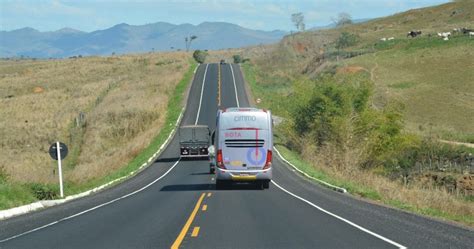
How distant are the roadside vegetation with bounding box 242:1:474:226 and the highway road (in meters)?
2.72

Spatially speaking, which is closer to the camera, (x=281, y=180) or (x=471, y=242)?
(x=471, y=242)

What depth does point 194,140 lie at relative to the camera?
4828 centimetres

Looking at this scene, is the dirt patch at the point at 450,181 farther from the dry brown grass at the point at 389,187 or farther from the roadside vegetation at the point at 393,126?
the dry brown grass at the point at 389,187

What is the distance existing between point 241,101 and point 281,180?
43.8 meters

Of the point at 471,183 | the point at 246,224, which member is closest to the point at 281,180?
the point at 471,183

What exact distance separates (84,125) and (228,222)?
54.8 m

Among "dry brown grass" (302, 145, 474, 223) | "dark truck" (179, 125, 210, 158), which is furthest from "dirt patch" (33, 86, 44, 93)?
"dry brown grass" (302, 145, 474, 223)

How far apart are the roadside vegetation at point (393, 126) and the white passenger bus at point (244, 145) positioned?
14.1ft

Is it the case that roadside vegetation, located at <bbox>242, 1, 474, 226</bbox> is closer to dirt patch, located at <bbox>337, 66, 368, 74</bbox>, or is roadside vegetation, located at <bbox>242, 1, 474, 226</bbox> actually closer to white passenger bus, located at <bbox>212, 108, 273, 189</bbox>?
dirt patch, located at <bbox>337, 66, 368, 74</bbox>

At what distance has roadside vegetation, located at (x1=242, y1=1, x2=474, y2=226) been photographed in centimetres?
3153

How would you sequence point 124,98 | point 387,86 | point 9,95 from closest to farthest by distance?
1. point 387,86
2. point 124,98
3. point 9,95

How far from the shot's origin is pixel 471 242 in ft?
43.5

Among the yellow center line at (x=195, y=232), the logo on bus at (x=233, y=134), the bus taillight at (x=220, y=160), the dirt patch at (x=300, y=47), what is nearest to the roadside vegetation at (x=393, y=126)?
the logo on bus at (x=233, y=134)

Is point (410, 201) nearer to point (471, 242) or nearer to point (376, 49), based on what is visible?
point (471, 242)
